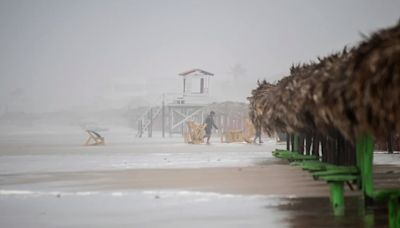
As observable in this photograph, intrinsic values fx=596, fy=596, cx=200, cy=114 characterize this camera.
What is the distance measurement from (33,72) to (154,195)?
5859 inches

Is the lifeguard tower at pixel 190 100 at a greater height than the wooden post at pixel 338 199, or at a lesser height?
greater

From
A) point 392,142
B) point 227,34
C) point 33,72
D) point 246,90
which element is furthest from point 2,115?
point 392,142

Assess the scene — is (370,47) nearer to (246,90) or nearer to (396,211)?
(396,211)

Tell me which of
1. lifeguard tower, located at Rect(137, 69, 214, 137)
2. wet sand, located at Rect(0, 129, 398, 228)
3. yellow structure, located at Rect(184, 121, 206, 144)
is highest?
lifeguard tower, located at Rect(137, 69, 214, 137)

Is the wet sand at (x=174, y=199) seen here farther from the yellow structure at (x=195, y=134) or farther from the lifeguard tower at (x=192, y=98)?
the lifeguard tower at (x=192, y=98)

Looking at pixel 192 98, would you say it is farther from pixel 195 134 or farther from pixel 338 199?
pixel 338 199

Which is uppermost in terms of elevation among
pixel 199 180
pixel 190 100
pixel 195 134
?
pixel 190 100

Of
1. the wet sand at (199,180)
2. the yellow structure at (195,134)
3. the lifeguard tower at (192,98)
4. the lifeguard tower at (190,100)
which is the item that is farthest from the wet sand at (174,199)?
the lifeguard tower at (192,98)

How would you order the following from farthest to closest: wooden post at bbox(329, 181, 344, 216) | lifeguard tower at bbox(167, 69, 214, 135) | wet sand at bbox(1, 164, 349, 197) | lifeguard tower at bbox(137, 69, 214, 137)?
lifeguard tower at bbox(167, 69, 214, 135), lifeguard tower at bbox(137, 69, 214, 137), wet sand at bbox(1, 164, 349, 197), wooden post at bbox(329, 181, 344, 216)

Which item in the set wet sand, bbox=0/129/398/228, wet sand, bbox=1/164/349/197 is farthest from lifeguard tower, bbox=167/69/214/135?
wet sand, bbox=0/129/398/228

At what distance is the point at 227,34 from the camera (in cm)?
17600

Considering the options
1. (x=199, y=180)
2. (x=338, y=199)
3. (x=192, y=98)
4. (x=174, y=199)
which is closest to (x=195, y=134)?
(x=192, y=98)

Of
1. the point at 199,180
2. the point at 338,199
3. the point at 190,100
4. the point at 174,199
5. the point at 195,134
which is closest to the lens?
the point at 338,199

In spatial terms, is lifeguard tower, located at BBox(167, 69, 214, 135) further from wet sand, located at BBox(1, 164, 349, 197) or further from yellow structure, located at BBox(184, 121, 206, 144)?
wet sand, located at BBox(1, 164, 349, 197)
